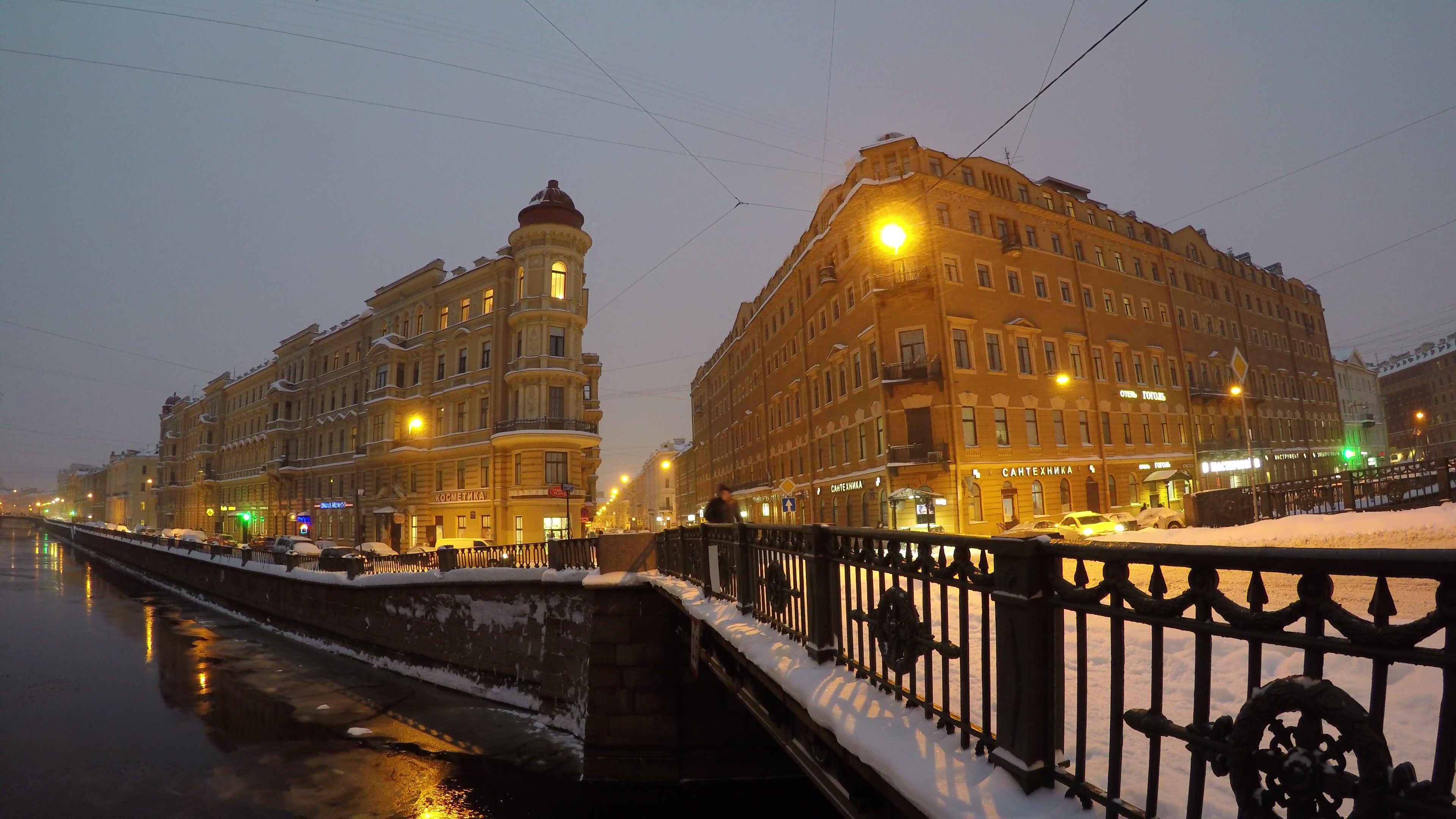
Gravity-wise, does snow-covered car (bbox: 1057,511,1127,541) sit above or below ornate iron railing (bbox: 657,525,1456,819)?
below

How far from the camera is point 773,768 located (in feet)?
38.1

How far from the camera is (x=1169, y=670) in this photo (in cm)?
545

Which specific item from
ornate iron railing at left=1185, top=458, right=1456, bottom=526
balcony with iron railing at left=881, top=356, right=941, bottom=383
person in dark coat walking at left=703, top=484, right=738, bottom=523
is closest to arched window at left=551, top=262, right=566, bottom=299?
balcony with iron railing at left=881, top=356, right=941, bottom=383

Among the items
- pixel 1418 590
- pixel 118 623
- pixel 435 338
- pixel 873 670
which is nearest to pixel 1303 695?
pixel 873 670

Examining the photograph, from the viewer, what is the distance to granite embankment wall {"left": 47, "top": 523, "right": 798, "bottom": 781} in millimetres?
11414

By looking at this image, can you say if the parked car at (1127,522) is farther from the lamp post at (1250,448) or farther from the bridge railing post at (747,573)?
the bridge railing post at (747,573)

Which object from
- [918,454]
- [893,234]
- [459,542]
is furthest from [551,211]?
[893,234]

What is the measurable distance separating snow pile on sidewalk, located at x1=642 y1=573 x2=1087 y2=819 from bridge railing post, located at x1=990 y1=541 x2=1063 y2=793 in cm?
13

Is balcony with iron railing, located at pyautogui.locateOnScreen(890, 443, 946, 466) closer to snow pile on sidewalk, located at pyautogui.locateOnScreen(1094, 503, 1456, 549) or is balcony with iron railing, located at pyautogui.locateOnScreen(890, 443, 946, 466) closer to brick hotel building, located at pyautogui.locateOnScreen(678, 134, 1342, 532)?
brick hotel building, located at pyautogui.locateOnScreen(678, 134, 1342, 532)

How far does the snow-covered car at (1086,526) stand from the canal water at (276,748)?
51.2 feet

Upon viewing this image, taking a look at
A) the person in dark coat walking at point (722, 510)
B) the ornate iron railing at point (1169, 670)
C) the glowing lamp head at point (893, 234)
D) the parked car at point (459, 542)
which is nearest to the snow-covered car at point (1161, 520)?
the glowing lamp head at point (893, 234)

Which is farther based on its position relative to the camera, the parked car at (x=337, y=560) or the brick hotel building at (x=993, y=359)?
the brick hotel building at (x=993, y=359)

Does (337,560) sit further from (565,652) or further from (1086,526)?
(1086,526)

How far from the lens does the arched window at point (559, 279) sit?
35.2 metres
